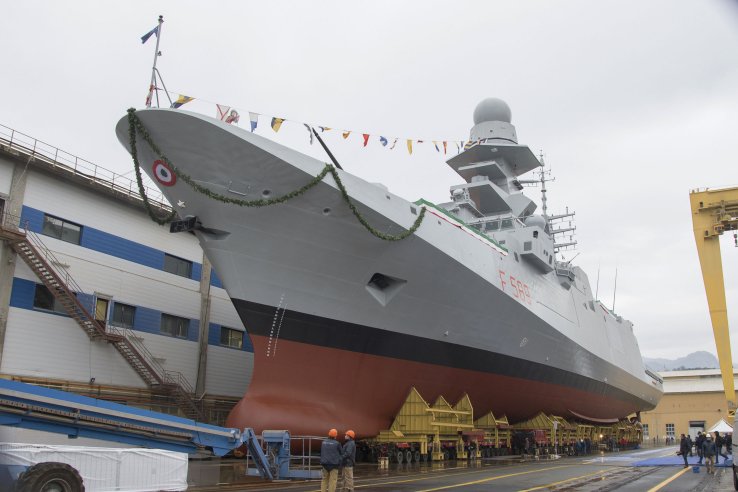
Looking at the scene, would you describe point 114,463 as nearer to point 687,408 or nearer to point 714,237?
point 714,237

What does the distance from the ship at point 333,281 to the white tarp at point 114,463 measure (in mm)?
4722

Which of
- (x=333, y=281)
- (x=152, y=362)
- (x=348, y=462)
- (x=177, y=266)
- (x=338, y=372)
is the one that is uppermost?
(x=177, y=266)

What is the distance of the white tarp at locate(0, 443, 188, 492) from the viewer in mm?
6395

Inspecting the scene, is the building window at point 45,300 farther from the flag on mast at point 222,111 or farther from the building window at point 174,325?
the flag on mast at point 222,111

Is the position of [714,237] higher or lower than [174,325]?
higher

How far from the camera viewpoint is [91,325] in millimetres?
16516

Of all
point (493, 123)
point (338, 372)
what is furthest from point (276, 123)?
point (493, 123)

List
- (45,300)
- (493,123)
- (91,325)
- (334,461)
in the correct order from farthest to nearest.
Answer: (493,123) < (91,325) < (45,300) < (334,461)

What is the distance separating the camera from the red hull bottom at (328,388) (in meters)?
13.2

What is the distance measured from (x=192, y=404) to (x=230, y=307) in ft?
15.6

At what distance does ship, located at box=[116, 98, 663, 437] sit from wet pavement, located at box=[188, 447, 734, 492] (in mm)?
1642

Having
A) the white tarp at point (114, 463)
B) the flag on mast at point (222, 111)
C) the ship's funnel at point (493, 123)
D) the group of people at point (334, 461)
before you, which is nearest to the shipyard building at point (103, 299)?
the flag on mast at point (222, 111)

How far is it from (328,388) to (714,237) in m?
19.6

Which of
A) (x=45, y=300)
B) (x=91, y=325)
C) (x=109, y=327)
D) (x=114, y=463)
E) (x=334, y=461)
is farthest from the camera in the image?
(x=109, y=327)
